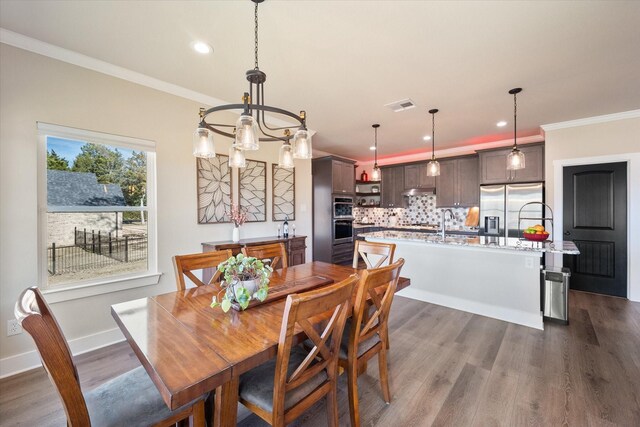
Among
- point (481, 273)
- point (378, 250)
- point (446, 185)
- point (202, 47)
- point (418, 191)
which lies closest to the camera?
point (202, 47)

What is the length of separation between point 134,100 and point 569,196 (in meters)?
6.03

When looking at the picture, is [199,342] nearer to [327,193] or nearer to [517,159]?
[517,159]

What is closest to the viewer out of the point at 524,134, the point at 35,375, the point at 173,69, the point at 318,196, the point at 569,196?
the point at 35,375

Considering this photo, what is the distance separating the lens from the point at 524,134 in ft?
15.9

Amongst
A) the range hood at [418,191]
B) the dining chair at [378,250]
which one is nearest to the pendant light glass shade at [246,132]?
the dining chair at [378,250]

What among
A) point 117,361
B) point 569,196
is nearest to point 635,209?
point 569,196

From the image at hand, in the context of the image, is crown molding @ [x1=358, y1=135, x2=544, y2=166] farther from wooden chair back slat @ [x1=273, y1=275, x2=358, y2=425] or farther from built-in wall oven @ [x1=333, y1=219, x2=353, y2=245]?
wooden chair back slat @ [x1=273, y1=275, x2=358, y2=425]

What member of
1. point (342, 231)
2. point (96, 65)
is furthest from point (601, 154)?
point (96, 65)

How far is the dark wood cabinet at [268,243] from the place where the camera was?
316cm

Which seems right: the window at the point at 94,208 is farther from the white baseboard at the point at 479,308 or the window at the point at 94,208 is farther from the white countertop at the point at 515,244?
the white baseboard at the point at 479,308

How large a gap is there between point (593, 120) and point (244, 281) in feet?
17.5

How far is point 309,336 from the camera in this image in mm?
1177

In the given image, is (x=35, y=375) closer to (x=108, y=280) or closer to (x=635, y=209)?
(x=108, y=280)

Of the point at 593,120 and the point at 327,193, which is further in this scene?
the point at 327,193
